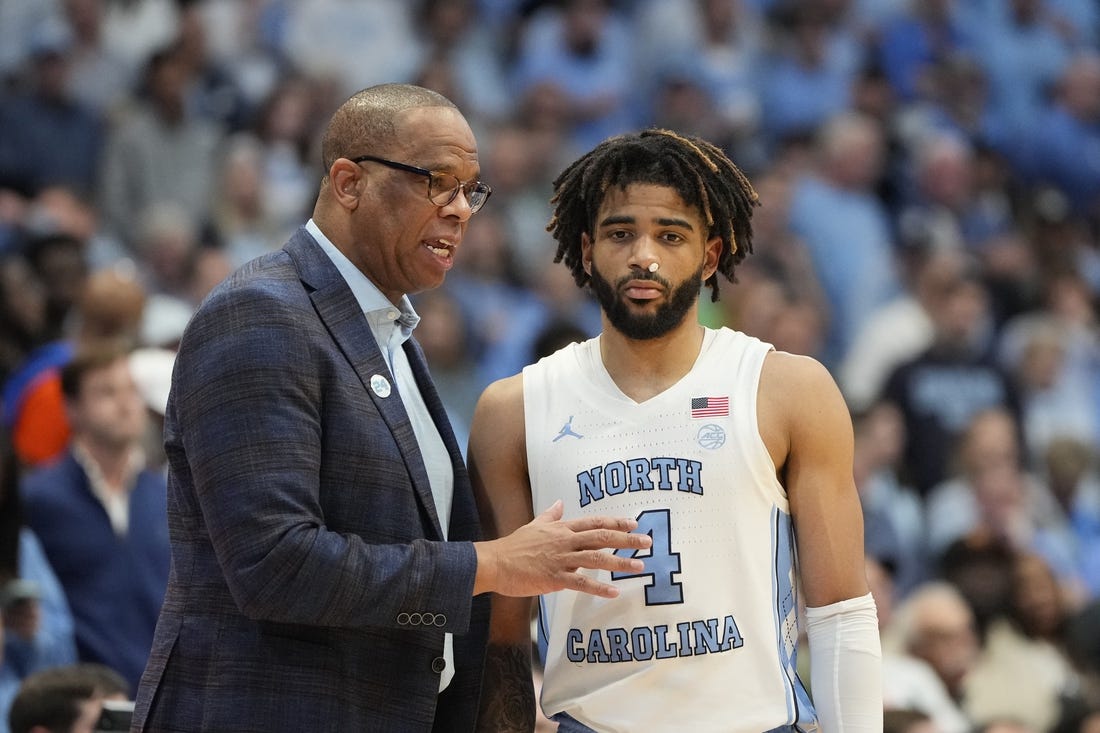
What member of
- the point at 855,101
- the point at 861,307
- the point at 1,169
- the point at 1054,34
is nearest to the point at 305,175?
the point at 1,169

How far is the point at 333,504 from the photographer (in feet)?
11.7

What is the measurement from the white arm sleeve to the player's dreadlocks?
87cm

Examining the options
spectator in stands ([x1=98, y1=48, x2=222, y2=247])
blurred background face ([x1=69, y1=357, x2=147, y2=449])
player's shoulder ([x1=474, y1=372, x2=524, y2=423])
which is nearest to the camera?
player's shoulder ([x1=474, y1=372, x2=524, y2=423])

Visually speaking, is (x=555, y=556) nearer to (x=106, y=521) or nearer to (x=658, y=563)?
(x=658, y=563)

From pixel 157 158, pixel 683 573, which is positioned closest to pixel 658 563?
pixel 683 573

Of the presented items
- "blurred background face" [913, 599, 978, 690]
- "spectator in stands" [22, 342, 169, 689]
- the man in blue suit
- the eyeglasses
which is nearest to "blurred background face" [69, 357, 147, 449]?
"spectator in stands" [22, 342, 169, 689]

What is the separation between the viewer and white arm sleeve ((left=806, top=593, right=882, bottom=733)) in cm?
379

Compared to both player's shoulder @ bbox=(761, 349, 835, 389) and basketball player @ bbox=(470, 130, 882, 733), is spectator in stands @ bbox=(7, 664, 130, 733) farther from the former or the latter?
player's shoulder @ bbox=(761, 349, 835, 389)

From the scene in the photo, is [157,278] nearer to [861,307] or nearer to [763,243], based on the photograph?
[763,243]


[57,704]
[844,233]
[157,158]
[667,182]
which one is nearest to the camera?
[667,182]

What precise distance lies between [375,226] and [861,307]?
7.47 m

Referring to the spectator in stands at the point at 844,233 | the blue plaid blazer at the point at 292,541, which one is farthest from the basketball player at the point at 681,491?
the spectator in stands at the point at 844,233

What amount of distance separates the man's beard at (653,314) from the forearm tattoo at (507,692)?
2.69 ft

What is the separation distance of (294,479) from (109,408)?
9.40 feet
